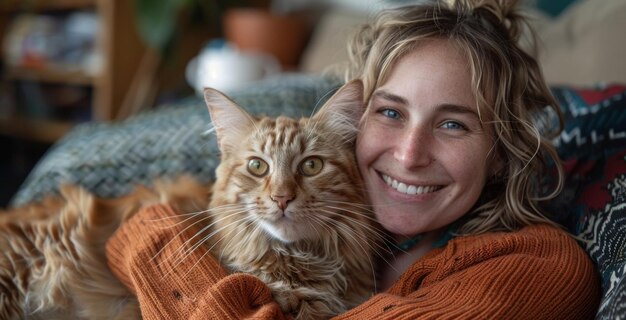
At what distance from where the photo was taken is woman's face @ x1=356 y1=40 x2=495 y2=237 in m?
1.33

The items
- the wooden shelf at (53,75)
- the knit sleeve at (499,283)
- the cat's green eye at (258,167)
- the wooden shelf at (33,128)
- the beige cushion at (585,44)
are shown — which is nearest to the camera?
the knit sleeve at (499,283)

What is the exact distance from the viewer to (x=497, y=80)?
4.56 ft

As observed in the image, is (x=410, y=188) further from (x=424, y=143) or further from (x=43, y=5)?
(x=43, y=5)


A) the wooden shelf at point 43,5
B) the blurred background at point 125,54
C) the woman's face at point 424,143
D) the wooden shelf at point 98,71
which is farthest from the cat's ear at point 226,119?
the wooden shelf at point 43,5

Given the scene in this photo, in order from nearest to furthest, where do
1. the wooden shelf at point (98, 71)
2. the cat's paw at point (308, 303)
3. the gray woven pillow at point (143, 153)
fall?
the cat's paw at point (308, 303)
the gray woven pillow at point (143, 153)
the wooden shelf at point (98, 71)

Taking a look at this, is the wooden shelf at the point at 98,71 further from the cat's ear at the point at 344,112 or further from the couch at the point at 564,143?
the cat's ear at the point at 344,112

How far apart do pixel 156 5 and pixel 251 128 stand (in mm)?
2679

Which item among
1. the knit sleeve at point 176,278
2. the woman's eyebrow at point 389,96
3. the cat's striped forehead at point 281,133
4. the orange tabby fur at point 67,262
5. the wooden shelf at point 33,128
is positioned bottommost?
the wooden shelf at point 33,128

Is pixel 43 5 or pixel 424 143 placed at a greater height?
pixel 424 143

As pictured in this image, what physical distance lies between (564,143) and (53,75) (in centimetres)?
419

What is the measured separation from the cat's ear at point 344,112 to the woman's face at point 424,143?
1.3 inches

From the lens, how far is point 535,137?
→ 1396 mm

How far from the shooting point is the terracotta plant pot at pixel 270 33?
394 cm

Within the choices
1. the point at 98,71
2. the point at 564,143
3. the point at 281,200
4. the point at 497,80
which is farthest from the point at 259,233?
the point at 98,71
